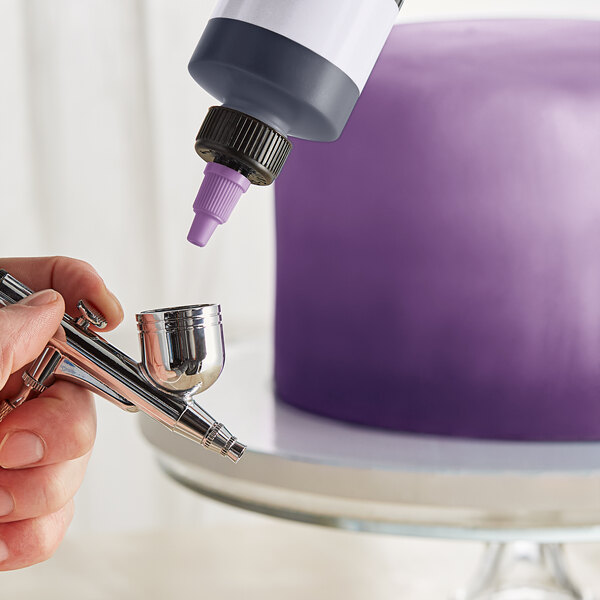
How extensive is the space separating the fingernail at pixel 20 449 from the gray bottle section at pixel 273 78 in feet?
0.49

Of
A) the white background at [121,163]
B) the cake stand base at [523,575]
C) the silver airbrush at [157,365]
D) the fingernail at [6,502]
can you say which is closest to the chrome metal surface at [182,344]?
the silver airbrush at [157,365]

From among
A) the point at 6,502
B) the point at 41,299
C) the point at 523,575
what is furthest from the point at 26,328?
the point at 523,575

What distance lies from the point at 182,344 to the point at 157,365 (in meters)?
0.01

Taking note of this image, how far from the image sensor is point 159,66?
0.72 metres

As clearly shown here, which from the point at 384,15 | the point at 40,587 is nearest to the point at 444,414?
the point at 384,15

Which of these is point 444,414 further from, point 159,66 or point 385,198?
point 159,66

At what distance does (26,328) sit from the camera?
23cm

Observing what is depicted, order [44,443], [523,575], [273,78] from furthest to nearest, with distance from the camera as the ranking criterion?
[523,575]
[44,443]
[273,78]

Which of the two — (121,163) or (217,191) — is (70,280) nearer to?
(217,191)

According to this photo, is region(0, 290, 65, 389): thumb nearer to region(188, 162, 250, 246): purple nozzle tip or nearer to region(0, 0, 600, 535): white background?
region(188, 162, 250, 246): purple nozzle tip

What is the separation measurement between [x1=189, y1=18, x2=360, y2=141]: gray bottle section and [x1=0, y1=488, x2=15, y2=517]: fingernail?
181 millimetres

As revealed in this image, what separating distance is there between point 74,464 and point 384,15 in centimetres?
21

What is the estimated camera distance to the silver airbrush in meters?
0.22

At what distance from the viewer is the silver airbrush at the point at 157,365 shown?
0.73 ft
